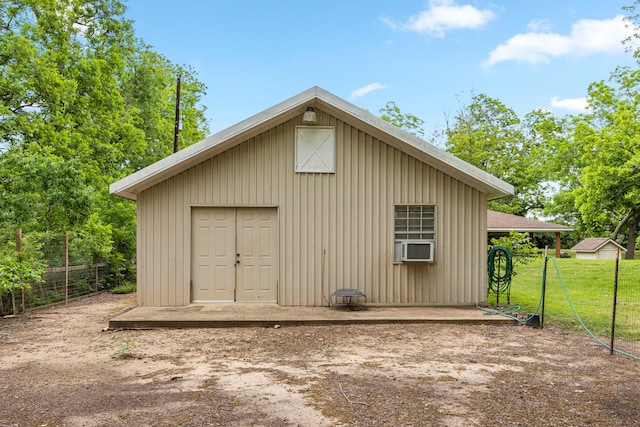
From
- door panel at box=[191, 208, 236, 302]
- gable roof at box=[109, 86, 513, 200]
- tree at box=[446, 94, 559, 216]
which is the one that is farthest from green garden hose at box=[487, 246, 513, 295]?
tree at box=[446, 94, 559, 216]

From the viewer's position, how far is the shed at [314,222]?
331 inches

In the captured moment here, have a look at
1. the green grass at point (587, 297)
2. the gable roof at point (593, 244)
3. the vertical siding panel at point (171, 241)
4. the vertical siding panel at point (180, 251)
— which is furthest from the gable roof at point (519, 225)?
the vertical siding panel at point (171, 241)

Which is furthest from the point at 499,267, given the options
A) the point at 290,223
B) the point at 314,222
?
the point at 290,223

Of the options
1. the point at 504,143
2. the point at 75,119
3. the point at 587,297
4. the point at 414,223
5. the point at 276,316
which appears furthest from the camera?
the point at 504,143

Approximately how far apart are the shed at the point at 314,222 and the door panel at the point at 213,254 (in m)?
0.02

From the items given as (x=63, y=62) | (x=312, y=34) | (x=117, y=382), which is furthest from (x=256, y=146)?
(x=312, y=34)

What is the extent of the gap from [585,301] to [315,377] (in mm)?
8587

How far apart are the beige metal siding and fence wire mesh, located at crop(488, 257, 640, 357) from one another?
145 cm

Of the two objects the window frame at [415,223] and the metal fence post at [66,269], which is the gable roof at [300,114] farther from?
the metal fence post at [66,269]

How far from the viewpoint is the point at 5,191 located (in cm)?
1040

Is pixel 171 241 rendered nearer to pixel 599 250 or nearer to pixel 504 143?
pixel 504 143

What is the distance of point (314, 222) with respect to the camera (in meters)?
8.60

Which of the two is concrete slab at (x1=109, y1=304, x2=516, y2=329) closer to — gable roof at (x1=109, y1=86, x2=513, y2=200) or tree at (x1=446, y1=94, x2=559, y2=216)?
gable roof at (x1=109, y1=86, x2=513, y2=200)

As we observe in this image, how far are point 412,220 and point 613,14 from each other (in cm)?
1589
